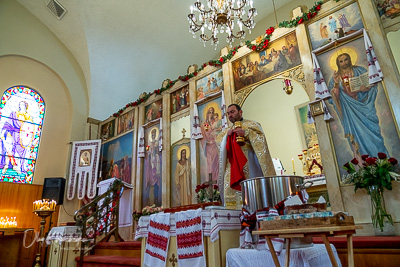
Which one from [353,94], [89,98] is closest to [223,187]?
[353,94]

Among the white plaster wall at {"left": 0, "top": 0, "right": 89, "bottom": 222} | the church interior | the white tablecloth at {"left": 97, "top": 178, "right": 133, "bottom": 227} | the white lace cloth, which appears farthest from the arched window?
the white lace cloth

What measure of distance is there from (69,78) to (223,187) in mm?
10760

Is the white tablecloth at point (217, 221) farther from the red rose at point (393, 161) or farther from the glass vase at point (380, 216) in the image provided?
the red rose at point (393, 161)

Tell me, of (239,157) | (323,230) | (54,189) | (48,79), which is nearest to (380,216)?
(239,157)

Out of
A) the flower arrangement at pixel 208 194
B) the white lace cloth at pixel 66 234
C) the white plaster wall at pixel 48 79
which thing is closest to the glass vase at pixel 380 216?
the flower arrangement at pixel 208 194

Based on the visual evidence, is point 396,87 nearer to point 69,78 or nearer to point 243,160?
point 243,160

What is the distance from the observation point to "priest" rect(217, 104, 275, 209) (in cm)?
350

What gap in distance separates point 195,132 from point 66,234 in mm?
4167

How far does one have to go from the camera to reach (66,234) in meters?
5.96

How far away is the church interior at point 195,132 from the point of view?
2.92 meters

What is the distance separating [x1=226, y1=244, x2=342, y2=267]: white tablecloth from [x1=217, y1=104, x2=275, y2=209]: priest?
37.7 inches

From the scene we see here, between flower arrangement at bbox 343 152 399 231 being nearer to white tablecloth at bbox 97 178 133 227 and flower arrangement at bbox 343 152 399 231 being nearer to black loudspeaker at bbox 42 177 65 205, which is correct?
white tablecloth at bbox 97 178 133 227

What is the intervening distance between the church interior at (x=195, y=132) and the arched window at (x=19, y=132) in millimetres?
48

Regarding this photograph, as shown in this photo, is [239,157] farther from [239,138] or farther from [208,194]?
[208,194]
